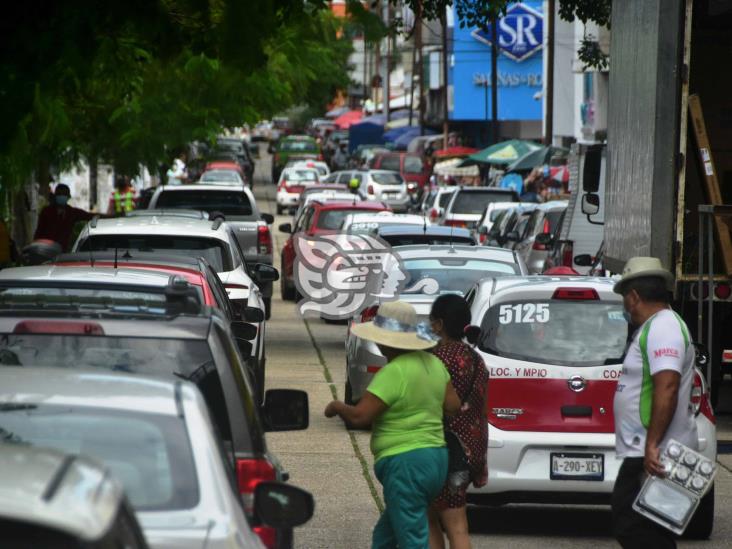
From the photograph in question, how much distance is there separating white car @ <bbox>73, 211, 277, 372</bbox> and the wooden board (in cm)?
396

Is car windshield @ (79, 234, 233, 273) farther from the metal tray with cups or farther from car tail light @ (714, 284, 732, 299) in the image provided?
the metal tray with cups

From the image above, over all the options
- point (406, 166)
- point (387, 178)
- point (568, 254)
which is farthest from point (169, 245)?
point (406, 166)

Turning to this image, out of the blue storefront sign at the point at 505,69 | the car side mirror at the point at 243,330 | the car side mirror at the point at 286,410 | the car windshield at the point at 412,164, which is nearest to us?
the car side mirror at the point at 286,410

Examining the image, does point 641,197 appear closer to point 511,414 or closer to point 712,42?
point 712,42

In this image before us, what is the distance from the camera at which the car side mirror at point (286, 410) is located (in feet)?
22.9

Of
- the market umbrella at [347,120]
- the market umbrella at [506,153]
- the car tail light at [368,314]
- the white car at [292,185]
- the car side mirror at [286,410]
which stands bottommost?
the market umbrella at [347,120]

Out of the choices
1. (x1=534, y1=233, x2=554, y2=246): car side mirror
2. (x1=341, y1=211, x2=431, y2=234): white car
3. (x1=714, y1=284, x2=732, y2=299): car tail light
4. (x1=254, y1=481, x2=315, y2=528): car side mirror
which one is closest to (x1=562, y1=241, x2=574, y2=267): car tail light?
(x1=534, y1=233, x2=554, y2=246): car side mirror

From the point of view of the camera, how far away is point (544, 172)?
1531 inches

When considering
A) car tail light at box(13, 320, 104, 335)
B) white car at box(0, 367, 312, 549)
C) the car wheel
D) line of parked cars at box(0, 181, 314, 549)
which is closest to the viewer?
line of parked cars at box(0, 181, 314, 549)

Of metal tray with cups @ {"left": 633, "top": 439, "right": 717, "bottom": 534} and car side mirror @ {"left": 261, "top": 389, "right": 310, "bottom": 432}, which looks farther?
car side mirror @ {"left": 261, "top": 389, "right": 310, "bottom": 432}

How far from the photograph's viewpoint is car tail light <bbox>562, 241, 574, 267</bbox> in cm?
2178

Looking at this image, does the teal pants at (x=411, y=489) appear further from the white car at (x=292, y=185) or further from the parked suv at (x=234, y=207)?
the white car at (x=292, y=185)

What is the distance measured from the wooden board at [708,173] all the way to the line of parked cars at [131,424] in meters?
6.37

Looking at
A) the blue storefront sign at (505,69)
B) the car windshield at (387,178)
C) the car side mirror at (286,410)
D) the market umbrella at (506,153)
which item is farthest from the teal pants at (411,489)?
the blue storefront sign at (505,69)
